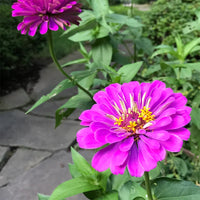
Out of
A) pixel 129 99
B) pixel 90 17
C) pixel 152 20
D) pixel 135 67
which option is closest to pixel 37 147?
pixel 90 17

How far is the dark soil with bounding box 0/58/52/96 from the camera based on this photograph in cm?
331

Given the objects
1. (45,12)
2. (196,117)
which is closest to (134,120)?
(45,12)

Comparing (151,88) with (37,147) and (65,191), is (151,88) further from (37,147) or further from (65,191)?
(37,147)

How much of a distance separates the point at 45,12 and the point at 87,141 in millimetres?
464

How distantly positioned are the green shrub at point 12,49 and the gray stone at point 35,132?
813 mm

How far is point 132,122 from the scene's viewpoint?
674mm

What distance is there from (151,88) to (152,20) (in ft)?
8.99

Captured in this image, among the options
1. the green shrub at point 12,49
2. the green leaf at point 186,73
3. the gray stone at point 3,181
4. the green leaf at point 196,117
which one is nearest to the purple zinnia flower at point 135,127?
the green leaf at point 196,117

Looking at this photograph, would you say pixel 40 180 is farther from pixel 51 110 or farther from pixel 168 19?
pixel 168 19

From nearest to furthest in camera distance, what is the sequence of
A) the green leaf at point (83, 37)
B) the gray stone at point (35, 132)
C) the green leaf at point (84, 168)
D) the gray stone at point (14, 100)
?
the green leaf at point (84, 168), the green leaf at point (83, 37), the gray stone at point (35, 132), the gray stone at point (14, 100)

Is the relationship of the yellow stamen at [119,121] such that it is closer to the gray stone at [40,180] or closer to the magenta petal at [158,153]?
the magenta petal at [158,153]

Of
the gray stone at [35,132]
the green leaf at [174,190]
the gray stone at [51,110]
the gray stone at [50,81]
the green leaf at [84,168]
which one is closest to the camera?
the green leaf at [174,190]

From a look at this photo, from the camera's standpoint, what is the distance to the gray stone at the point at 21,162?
2047mm

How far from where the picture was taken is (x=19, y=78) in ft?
11.6
